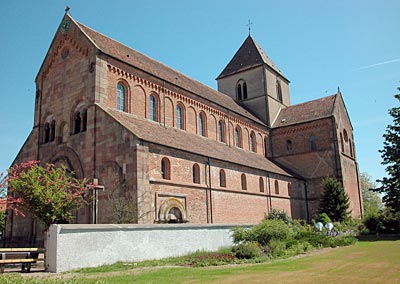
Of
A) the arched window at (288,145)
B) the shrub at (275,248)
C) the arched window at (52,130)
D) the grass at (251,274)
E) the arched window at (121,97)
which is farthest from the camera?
the arched window at (288,145)

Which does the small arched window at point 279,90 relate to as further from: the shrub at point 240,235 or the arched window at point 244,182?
the shrub at point 240,235

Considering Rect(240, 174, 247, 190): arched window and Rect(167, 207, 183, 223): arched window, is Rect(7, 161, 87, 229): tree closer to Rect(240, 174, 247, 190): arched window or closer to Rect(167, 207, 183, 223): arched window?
Rect(167, 207, 183, 223): arched window

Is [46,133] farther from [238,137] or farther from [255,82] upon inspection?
[255,82]

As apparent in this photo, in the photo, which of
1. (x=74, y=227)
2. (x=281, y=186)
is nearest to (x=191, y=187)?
(x=74, y=227)

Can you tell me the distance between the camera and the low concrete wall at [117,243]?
1372 cm

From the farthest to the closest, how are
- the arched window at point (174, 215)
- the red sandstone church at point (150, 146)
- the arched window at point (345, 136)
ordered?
the arched window at point (345, 136) < the arched window at point (174, 215) < the red sandstone church at point (150, 146)

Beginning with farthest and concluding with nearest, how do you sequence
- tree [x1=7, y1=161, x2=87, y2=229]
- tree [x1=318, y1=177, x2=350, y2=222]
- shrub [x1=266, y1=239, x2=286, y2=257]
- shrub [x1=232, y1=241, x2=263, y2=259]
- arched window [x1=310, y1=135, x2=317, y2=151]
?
1. arched window [x1=310, y1=135, x2=317, y2=151]
2. tree [x1=318, y1=177, x2=350, y2=222]
3. shrub [x1=266, y1=239, x2=286, y2=257]
4. shrub [x1=232, y1=241, x2=263, y2=259]
5. tree [x1=7, y1=161, x2=87, y2=229]

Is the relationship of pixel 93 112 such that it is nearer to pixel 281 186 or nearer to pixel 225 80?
pixel 281 186

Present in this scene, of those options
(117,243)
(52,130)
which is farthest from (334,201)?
(117,243)

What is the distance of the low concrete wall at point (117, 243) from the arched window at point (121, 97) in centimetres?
1024

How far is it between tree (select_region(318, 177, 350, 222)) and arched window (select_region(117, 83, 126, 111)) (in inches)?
838

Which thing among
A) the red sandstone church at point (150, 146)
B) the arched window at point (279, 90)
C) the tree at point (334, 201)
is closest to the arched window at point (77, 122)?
the red sandstone church at point (150, 146)

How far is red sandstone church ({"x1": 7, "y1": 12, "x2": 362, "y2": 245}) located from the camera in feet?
69.6

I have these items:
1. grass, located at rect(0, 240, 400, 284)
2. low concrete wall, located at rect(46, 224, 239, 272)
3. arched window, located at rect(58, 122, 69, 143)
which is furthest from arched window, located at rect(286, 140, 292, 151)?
grass, located at rect(0, 240, 400, 284)
